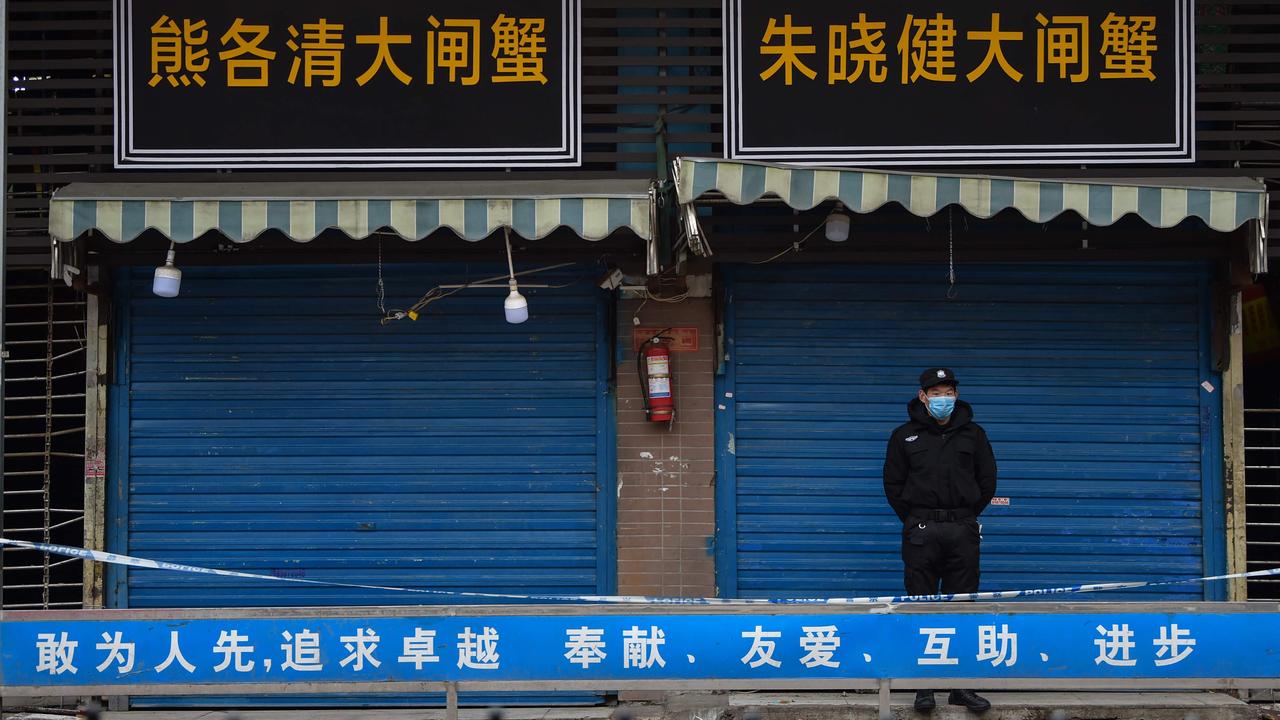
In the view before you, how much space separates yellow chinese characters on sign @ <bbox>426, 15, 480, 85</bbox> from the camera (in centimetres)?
834

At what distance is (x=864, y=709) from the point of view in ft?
24.3

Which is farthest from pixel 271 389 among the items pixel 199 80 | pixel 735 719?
pixel 735 719

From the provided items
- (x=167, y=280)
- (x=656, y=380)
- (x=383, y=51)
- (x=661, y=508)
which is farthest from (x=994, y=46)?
(x=167, y=280)

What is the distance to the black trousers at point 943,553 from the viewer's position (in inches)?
290

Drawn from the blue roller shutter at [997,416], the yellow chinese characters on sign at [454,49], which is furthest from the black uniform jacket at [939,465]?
the yellow chinese characters on sign at [454,49]

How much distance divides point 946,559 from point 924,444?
0.71 meters

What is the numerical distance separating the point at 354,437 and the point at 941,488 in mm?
4003

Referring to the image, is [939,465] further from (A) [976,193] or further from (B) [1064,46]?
(B) [1064,46]

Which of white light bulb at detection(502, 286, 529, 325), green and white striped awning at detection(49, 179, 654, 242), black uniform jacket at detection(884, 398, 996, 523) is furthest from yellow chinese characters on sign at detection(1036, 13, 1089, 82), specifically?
white light bulb at detection(502, 286, 529, 325)

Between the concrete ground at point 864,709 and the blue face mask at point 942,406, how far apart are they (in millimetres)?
1800

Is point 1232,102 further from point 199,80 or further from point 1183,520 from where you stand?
point 199,80

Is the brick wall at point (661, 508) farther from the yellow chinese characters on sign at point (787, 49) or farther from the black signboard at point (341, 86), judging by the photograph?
the yellow chinese characters on sign at point (787, 49)

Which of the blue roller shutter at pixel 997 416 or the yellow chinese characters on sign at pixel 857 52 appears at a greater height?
the yellow chinese characters on sign at pixel 857 52

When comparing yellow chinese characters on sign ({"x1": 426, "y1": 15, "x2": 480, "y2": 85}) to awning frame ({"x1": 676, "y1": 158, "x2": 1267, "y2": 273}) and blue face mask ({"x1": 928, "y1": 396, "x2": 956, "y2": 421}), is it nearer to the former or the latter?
awning frame ({"x1": 676, "y1": 158, "x2": 1267, "y2": 273})
